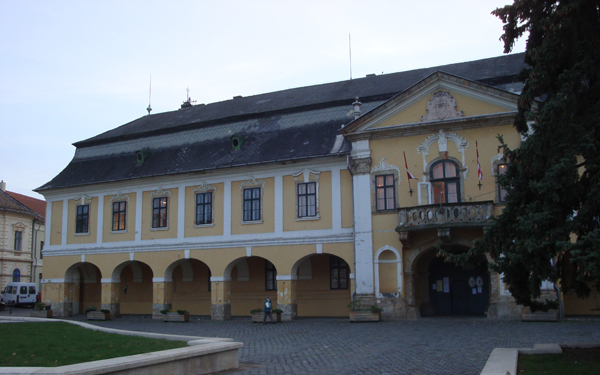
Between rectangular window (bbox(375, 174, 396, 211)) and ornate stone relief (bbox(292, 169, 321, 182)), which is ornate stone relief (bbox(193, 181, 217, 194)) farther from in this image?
rectangular window (bbox(375, 174, 396, 211))

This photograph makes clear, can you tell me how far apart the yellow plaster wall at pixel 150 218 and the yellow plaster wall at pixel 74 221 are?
10.8 feet

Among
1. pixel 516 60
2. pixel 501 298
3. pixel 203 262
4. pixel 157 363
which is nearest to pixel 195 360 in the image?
pixel 157 363

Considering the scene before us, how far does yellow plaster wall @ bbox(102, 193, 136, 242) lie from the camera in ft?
102

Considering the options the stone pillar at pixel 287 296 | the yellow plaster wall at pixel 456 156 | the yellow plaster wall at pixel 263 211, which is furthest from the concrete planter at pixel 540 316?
the yellow plaster wall at pixel 263 211

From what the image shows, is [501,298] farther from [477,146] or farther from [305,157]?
[305,157]

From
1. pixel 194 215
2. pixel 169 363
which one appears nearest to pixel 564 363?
pixel 169 363

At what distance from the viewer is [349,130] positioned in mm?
25250

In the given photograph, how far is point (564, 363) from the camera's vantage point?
10.9 meters

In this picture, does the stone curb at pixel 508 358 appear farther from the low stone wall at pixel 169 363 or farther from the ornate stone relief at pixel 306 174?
the ornate stone relief at pixel 306 174

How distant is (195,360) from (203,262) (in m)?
18.6

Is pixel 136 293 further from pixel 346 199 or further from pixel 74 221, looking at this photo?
pixel 346 199

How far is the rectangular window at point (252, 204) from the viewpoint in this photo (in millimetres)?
27891

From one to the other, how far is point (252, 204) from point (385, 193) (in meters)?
6.66

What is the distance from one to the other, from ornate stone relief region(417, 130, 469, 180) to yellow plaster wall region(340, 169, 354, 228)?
11.0 feet
